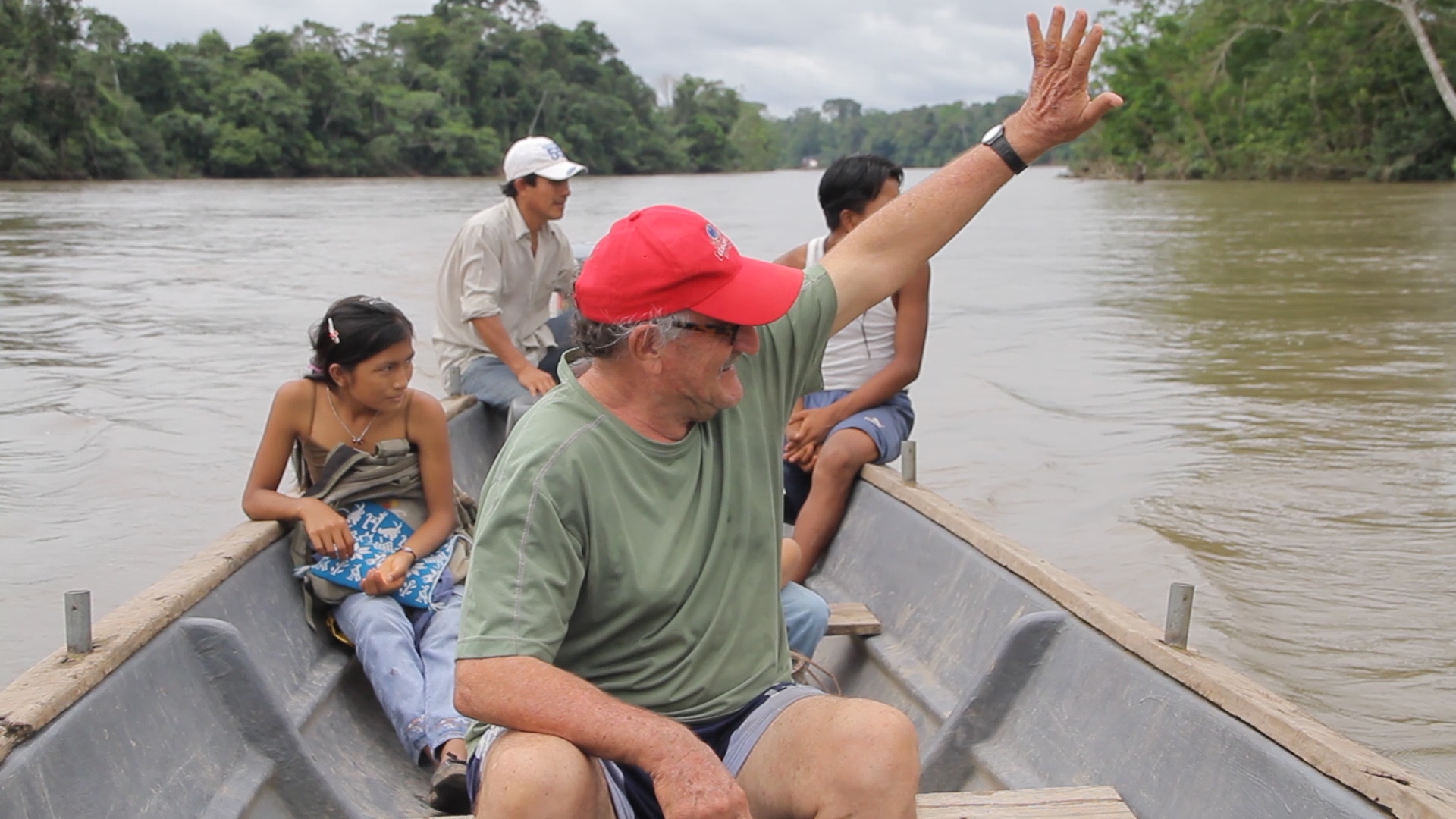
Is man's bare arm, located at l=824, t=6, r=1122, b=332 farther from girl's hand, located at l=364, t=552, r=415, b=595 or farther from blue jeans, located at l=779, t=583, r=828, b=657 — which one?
girl's hand, located at l=364, t=552, r=415, b=595

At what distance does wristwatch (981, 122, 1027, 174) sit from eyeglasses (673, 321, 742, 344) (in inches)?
24.7

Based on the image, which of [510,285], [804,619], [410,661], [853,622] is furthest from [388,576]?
[510,285]

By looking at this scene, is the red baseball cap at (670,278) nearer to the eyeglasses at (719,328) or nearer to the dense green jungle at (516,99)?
the eyeglasses at (719,328)

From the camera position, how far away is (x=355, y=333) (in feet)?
9.95

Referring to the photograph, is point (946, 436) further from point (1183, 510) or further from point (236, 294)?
point (236, 294)

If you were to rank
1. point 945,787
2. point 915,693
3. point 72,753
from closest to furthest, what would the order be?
point 72,753 < point 945,787 < point 915,693

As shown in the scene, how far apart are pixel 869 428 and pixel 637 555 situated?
2.21m

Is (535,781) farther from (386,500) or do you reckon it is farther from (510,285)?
(510,285)

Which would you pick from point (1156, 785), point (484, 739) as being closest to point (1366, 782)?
point (1156, 785)

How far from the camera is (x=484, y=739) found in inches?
74.0

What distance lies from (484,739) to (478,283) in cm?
333

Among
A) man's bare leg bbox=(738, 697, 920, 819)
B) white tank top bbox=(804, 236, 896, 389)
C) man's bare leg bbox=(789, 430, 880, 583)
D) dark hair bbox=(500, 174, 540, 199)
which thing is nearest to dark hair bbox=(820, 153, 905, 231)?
white tank top bbox=(804, 236, 896, 389)

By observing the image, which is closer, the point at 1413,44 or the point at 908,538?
the point at 908,538

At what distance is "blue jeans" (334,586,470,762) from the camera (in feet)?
8.80
